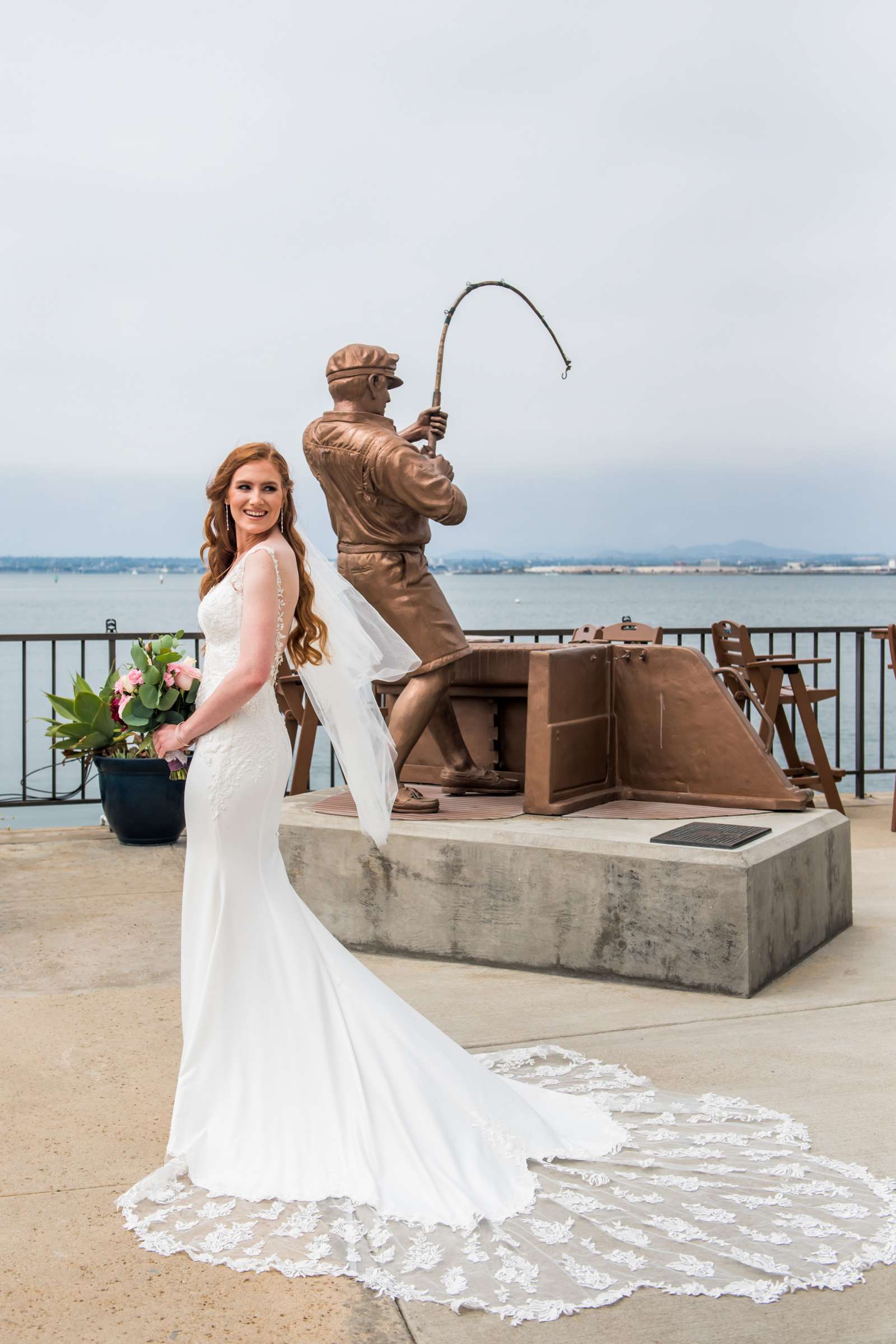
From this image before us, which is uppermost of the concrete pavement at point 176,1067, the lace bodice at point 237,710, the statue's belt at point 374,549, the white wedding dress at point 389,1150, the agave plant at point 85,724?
the statue's belt at point 374,549

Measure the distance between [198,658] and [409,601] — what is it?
4526 mm

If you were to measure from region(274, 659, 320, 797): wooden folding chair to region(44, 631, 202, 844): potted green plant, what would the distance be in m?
0.83

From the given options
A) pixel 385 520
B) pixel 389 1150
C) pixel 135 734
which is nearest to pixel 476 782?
pixel 385 520

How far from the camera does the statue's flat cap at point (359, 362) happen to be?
560 centimetres

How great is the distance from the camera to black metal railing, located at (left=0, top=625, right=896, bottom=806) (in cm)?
887

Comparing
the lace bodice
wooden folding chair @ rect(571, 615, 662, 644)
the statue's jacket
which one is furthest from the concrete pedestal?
the lace bodice

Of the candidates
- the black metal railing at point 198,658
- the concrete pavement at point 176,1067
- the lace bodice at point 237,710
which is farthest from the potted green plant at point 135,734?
the lace bodice at point 237,710

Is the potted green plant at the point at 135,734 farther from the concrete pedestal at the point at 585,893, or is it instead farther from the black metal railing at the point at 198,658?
the concrete pedestal at the point at 585,893

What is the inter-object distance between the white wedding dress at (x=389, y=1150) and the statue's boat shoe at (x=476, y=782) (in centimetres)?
239

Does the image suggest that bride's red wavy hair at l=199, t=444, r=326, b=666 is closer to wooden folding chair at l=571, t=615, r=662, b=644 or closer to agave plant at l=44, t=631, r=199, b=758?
wooden folding chair at l=571, t=615, r=662, b=644

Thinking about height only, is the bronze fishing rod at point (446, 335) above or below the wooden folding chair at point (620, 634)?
above

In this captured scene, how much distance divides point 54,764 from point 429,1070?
5.60 meters

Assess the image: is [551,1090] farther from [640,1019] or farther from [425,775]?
[425,775]

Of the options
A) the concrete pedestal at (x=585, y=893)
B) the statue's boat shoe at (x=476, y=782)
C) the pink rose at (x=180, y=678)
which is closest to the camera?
the concrete pedestal at (x=585, y=893)
